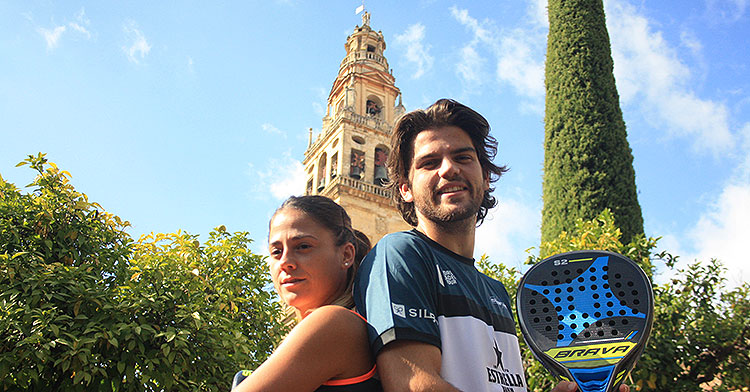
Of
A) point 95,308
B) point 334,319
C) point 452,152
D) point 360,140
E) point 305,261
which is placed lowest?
point 334,319

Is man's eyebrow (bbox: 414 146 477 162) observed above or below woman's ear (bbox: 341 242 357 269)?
above

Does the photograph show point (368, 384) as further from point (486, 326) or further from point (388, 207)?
point (388, 207)

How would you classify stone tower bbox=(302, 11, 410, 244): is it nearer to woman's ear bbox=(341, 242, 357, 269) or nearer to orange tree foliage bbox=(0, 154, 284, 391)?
orange tree foliage bbox=(0, 154, 284, 391)

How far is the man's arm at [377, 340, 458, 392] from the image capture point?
1.77 m

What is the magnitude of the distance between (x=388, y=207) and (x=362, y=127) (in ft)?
16.2

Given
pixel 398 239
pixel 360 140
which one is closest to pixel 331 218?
pixel 398 239

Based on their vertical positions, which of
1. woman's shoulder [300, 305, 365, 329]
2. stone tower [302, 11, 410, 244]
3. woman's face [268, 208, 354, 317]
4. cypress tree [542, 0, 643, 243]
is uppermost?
stone tower [302, 11, 410, 244]

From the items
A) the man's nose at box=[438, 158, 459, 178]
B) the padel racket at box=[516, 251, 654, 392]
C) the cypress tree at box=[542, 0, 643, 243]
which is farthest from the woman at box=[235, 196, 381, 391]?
the cypress tree at box=[542, 0, 643, 243]

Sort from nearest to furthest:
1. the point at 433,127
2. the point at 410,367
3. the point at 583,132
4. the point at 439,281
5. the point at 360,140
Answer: the point at 410,367 → the point at 439,281 → the point at 433,127 → the point at 583,132 → the point at 360,140

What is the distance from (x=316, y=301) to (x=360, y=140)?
91.1 ft

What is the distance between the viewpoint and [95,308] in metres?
7.25

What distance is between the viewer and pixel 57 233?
25.9 feet

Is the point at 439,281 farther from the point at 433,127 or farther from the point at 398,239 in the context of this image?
the point at 433,127

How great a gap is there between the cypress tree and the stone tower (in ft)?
36.2
